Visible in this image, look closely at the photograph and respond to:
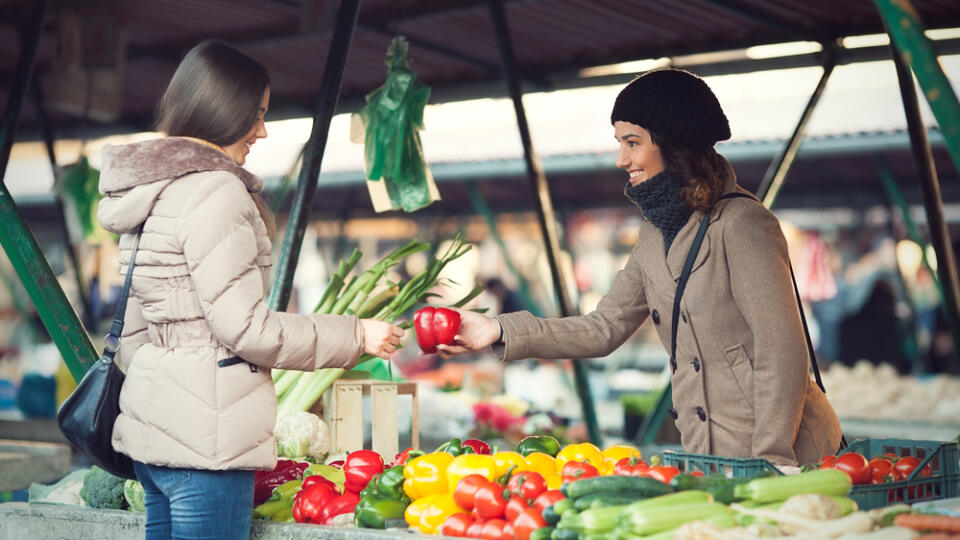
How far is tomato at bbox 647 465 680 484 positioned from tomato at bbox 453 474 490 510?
0.47m

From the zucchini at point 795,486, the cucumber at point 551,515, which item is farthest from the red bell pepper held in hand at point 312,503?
the zucchini at point 795,486

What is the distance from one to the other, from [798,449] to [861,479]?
0.34 metres

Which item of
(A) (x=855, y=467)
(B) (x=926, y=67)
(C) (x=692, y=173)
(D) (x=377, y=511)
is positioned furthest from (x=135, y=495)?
(B) (x=926, y=67)

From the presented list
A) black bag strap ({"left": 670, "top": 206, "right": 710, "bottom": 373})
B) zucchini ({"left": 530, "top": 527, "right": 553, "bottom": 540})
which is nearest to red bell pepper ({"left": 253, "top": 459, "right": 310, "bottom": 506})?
zucchini ({"left": 530, "top": 527, "right": 553, "bottom": 540})

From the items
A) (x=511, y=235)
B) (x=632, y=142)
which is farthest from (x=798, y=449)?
(x=511, y=235)

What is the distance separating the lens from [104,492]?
3.53m

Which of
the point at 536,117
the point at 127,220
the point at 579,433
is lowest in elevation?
the point at 579,433

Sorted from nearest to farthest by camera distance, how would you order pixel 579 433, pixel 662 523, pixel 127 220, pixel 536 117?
pixel 662 523, pixel 127 220, pixel 579 433, pixel 536 117

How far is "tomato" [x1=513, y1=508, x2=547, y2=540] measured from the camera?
259 cm

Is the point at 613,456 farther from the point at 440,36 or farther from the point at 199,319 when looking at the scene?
the point at 440,36

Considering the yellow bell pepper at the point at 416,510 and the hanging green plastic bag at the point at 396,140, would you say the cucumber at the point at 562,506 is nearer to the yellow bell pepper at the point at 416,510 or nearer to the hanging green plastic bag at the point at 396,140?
the yellow bell pepper at the point at 416,510

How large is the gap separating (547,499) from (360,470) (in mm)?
922

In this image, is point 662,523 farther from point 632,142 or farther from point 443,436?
point 443,436

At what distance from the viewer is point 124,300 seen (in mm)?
2664
